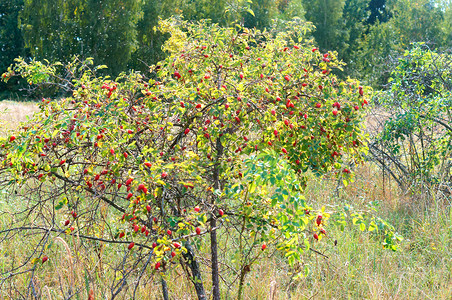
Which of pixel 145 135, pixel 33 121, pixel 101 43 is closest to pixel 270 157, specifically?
pixel 145 135

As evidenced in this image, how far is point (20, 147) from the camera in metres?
1.80

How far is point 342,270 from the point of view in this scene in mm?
3314

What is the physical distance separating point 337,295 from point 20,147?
96.5 inches

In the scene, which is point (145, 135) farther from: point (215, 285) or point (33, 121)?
point (215, 285)

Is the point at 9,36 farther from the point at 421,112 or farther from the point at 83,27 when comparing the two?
the point at 421,112

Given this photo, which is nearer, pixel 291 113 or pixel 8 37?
pixel 291 113

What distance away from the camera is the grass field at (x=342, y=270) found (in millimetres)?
2961

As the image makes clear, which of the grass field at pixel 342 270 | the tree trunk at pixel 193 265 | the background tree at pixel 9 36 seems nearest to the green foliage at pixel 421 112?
the grass field at pixel 342 270

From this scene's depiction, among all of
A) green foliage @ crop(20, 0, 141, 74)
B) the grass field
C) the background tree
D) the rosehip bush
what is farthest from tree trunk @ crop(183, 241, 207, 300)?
the background tree

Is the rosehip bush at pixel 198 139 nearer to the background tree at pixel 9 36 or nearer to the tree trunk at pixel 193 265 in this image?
the tree trunk at pixel 193 265

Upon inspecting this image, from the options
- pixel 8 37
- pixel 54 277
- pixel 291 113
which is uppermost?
pixel 8 37

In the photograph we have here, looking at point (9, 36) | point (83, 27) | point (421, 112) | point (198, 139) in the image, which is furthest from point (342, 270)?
point (9, 36)

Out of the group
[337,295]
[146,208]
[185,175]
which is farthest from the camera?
[337,295]

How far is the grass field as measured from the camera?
296 cm
